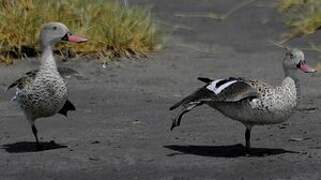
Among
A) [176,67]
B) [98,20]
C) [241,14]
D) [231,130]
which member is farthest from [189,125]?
[241,14]

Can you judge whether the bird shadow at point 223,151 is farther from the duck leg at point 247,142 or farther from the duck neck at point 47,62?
the duck neck at point 47,62

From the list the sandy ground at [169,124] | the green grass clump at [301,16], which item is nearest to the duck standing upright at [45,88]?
the sandy ground at [169,124]

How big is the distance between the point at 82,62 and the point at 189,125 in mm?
4056

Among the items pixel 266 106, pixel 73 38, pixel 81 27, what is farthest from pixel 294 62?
pixel 81 27

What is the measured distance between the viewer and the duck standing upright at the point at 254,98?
8.37m

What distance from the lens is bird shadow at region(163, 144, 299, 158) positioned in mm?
8750

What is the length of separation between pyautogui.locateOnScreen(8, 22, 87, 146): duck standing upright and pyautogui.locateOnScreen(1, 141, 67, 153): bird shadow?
2.9 inches

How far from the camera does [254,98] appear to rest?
838cm

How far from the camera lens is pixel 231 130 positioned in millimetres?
10078

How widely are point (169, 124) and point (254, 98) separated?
2228 millimetres

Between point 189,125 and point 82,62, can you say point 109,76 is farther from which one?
point 189,125

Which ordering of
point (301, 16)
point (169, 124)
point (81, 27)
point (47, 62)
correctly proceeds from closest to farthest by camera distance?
point (47, 62), point (169, 124), point (81, 27), point (301, 16)

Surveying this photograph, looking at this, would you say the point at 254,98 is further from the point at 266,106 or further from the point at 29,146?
the point at 29,146

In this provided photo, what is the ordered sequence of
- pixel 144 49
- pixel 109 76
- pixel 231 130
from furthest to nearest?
1. pixel 144 49
2. pixel 109 76
3. pixel 231 130
